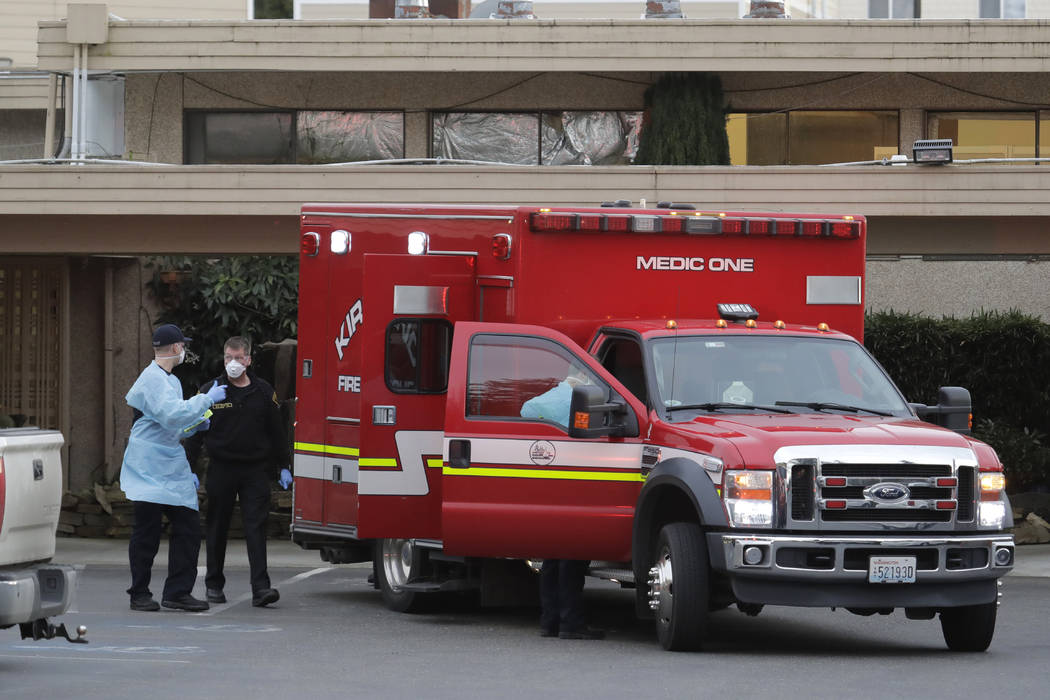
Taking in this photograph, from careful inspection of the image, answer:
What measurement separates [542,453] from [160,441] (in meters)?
2.91

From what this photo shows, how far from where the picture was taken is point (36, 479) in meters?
8.23

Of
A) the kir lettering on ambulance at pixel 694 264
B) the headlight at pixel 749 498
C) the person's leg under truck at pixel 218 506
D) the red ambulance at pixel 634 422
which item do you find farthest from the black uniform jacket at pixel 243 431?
the headlight at pixel 749 498

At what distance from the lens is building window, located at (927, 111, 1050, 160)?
70.1 ft

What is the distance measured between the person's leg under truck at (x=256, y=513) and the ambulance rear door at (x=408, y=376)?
1.10 m

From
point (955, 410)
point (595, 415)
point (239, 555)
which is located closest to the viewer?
point (595, 415)

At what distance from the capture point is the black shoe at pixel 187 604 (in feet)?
38.6

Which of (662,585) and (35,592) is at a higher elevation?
(35,592)

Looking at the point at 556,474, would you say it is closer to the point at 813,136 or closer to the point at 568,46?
the point at 568,46

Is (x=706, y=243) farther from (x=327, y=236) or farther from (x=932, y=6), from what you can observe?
(x=932, y=6)

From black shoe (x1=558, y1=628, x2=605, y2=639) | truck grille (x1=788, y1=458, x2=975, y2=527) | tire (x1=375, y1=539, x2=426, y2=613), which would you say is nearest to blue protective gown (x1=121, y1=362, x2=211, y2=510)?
tire (x1=375, y1=539, x2=426, y2=613)

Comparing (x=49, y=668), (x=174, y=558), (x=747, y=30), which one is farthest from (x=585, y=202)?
(x=49, y=668)

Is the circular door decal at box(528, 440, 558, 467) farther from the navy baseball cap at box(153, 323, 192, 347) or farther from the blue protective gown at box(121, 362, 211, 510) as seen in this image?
the navy baseball cap at box(153, 323, 192, 347)

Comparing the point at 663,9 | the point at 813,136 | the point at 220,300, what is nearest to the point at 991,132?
the point at 813,136

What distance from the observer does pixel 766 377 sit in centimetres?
1038
